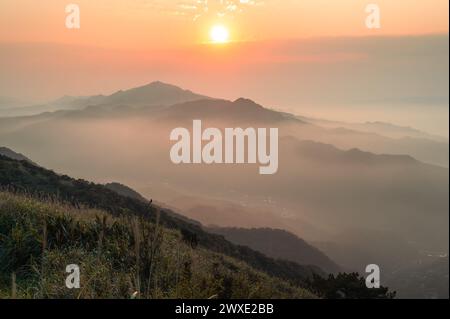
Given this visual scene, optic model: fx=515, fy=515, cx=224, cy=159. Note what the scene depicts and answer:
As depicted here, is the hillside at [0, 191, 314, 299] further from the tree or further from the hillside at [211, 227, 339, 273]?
the hillside at [211, 227, 339, 273]

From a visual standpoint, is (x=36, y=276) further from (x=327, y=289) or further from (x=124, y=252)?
(x=327, y=289)

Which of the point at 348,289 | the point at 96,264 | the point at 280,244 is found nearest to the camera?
the point at 96,264

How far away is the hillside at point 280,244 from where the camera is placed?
9706cm

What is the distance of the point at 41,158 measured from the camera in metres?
188

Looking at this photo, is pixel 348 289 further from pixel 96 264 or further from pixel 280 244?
pixel 280 244

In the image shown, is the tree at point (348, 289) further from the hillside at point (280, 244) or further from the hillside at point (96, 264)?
the hillside at point (280, 244)

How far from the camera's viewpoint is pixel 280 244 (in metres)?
110

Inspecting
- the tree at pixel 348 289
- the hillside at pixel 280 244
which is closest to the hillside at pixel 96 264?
the tree at pixel 348 289

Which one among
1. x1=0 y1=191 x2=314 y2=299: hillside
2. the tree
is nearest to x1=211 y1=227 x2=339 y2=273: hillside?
the tree

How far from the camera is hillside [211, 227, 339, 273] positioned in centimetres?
9706

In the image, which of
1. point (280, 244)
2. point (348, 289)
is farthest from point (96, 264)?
point (280, 244)
